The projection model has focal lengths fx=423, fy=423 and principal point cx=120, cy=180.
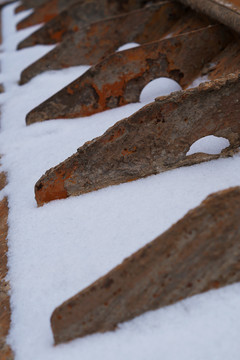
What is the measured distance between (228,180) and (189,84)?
1315 millimetres

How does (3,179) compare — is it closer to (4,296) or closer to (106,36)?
(4,296)

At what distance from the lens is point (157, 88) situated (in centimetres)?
310

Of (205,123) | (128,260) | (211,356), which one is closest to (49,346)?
(128,260)

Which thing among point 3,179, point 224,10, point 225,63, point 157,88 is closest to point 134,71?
point 157,88

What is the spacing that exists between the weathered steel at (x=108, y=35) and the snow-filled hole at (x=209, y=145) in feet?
6.50

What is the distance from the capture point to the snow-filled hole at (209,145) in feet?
7.10

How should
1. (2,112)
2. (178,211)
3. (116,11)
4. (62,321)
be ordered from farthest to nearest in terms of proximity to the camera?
(116,11) < (2,112) < (178,211) < (62,321)

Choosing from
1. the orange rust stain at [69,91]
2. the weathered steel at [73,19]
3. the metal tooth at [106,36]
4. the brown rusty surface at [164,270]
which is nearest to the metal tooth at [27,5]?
the weathered steel at [73,19]

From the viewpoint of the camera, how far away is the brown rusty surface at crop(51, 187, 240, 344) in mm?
1482

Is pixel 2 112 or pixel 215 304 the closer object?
pixel 215 304

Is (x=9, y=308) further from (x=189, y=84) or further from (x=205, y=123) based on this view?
(x=189, y=84)

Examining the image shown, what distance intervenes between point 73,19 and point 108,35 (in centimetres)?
108

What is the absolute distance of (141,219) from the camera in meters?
1.83

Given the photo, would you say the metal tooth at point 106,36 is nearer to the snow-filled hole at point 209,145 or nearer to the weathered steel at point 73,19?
the weathered steel at point 73,19
